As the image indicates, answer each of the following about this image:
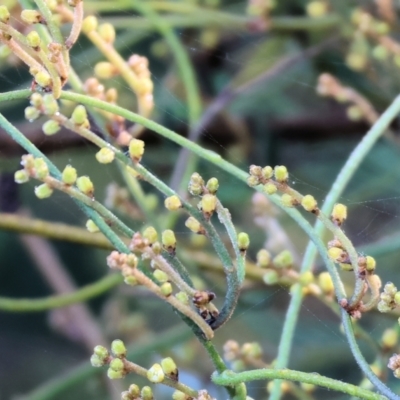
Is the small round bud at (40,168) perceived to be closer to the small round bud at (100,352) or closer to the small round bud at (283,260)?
the small round bud at (100,352)

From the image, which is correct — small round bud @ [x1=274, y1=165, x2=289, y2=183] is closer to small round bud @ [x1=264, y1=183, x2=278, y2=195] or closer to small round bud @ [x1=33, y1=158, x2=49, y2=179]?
small round bud @ [x1=264, y1=183, x2=278, y2=195]

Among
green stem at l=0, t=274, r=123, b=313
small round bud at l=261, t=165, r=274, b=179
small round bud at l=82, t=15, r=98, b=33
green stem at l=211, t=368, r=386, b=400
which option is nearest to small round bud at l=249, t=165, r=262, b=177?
small round bud at l=261, t=165, r=274, b=179

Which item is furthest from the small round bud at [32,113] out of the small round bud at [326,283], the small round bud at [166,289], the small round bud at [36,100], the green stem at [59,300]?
the green stem at [59,300]

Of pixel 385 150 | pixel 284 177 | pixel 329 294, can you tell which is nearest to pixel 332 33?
pixel 385 150

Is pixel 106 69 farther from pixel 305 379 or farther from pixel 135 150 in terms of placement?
pixel 305 379

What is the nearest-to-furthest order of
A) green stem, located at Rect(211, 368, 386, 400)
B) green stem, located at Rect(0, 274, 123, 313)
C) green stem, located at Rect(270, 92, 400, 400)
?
1. green stem, located at Rect(211, 368, 386, 400)
2. green stem, located at Rect(270, 92, 400, 400)
3. green stem, located at Rect(0, 274, 123, 313)

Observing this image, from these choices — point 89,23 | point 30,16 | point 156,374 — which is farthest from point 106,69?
point 156,374
